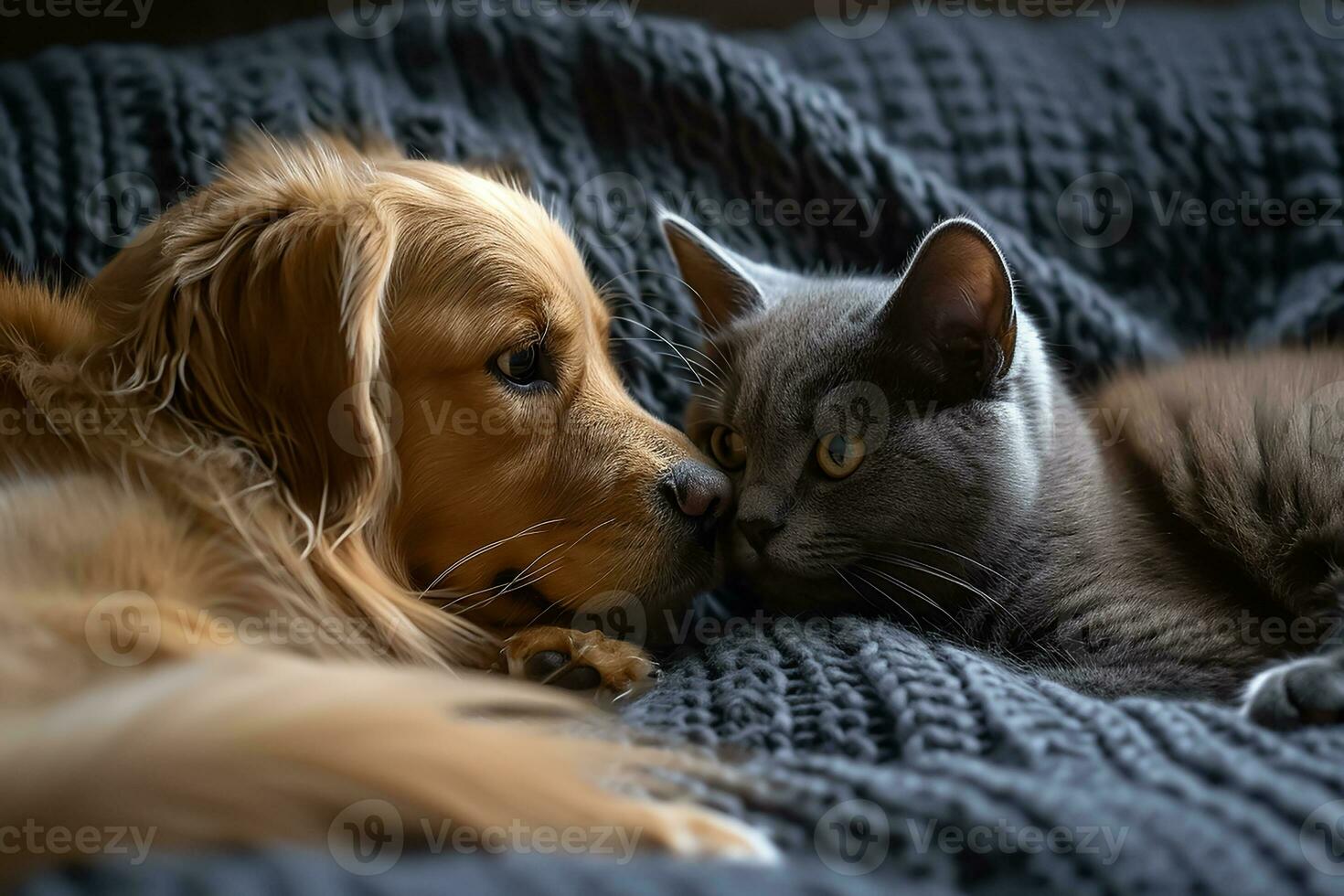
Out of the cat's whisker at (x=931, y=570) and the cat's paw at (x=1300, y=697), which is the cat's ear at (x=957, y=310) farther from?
the cat's paw at (x=1300, y=697)

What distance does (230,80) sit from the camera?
1.63 meters

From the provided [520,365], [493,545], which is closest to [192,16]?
[520,365]

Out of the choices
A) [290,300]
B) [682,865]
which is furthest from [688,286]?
[682,865]

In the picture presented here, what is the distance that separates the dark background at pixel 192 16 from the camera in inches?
71.5

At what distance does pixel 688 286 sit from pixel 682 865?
1.03m

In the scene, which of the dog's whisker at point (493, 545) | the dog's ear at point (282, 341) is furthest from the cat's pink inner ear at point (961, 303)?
the dog's ear at point (282, 341)

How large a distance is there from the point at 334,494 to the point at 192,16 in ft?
4.20

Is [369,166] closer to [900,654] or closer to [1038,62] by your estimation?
[900,654]

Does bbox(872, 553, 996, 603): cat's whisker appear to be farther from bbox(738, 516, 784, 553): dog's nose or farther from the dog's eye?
the dog's eye

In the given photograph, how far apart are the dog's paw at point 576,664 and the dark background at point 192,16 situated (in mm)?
1202

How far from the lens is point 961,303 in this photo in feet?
4.06

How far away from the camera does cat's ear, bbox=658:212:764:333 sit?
4.86 feet

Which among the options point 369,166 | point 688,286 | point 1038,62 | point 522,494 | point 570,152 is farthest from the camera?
point 1038,62

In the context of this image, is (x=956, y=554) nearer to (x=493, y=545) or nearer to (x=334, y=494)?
(x=493, y=545)
